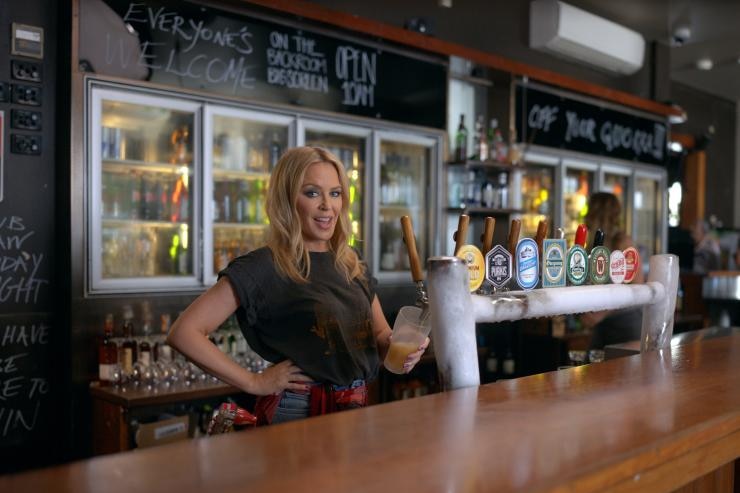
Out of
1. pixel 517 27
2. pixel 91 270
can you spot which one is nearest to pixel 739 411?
pixel 91 270

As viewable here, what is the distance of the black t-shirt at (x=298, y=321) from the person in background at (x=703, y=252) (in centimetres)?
732

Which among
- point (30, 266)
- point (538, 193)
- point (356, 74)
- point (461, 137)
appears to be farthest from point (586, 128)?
point (30, 266)

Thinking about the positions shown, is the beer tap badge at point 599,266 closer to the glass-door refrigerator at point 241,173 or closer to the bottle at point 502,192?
the glass-door refrigerator at point 241,173

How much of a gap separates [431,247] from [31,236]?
2562 mm

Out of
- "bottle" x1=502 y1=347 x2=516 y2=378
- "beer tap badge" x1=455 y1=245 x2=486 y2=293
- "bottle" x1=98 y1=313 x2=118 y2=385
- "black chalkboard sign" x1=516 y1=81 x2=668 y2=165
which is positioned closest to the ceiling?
"black chalkboard sign" x1=516 y1=81 x2=668 y2=165

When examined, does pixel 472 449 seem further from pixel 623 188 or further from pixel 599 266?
pixel 623 188

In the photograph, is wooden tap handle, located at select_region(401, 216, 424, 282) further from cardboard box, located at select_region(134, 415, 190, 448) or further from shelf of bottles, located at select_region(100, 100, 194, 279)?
shelf of bottles, located at select_region(100, 100, 194, 279)

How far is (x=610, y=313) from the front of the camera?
339 centimetres

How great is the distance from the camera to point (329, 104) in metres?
4.23

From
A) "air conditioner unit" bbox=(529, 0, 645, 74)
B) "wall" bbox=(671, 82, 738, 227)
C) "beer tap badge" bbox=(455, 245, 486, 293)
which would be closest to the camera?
"beer tap badge" bbox=(455, 245, 486, 293)

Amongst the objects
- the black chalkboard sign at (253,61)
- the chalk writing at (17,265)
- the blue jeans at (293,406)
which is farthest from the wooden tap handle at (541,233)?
the chalk writing at (17,265)

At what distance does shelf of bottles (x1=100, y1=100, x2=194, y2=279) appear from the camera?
364 centimetres

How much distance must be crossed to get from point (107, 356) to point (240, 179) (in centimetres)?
136

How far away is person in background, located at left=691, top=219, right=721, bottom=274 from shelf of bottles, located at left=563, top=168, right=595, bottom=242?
8.00 ft
